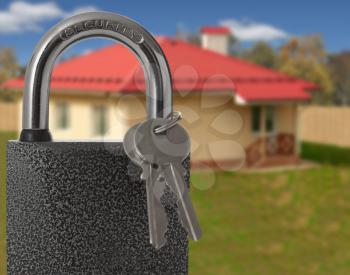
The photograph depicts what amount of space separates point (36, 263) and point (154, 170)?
0.37 m

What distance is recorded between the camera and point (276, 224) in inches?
454

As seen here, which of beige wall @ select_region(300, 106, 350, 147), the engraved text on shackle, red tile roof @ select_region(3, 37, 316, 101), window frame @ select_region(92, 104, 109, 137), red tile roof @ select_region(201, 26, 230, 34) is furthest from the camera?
beige wall @ select_region(300, 106, 350, 147)

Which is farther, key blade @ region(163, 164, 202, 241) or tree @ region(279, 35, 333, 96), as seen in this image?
tree @ region(279, 35, 333, 96)

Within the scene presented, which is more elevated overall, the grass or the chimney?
the chimney

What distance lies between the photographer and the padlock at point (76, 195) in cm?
120

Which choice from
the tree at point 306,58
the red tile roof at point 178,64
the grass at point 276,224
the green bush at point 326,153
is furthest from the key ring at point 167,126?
the tree at point 306,58

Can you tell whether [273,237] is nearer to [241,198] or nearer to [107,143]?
[241,198]

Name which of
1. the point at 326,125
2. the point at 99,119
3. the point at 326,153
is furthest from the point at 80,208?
the point at 326,125

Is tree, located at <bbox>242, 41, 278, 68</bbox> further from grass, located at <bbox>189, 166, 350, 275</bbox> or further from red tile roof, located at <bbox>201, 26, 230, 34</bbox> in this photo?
grass, located at <bbox>189, 166, 350, 275</bbox>

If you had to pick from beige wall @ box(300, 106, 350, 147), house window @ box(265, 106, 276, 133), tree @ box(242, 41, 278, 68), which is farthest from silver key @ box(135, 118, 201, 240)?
tree @ box(242, 41, 278, 68)

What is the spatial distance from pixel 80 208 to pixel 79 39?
13.0 inches

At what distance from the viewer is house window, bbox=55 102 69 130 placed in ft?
63.4

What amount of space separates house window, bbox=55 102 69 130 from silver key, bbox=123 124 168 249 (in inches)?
732

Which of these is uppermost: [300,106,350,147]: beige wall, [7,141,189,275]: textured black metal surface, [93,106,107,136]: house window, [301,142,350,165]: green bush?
[7,141,189,275]: textured black metal surface
